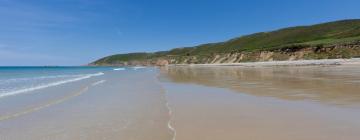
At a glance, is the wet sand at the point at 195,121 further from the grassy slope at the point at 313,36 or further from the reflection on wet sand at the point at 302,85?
the grassy slope at the point at 313,36

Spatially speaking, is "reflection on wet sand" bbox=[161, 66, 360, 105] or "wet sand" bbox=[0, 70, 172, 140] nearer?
"wet sand" bbox=[0, 70, 172, 140]

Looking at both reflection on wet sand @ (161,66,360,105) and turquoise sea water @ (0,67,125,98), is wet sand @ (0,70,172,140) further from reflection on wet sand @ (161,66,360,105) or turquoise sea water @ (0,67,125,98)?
turquoise sea water @ (0,67,125,98)

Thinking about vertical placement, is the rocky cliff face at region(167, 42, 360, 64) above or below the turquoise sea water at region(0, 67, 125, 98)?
above

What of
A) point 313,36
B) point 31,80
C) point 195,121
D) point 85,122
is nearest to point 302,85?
point 195,121

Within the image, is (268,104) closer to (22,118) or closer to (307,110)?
(307,110)

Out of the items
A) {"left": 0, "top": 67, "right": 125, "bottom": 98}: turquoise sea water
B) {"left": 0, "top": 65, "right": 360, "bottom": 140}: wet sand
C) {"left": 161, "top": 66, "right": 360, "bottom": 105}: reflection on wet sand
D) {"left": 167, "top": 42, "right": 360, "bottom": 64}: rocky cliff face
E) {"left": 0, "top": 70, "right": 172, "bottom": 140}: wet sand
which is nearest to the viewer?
{"left": 0, "top": 65, "right": 360, "bottom": 140}: wet sand

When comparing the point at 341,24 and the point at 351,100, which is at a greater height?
the point at 341,24

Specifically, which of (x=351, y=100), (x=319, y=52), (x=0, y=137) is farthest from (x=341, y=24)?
(x=0, y=137)

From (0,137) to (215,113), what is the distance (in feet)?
17.4

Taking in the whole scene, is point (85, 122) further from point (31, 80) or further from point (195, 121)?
point (31, 80)

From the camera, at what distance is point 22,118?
29.7 ft

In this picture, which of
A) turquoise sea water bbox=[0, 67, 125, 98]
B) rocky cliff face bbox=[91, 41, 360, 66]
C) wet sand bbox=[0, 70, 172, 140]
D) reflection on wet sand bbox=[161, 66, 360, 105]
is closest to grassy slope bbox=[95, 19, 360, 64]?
rocky cliff face bbox=[91, 41, 360, 66]

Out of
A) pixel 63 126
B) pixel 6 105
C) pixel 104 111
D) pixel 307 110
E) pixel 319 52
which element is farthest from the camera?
pixel 319 52

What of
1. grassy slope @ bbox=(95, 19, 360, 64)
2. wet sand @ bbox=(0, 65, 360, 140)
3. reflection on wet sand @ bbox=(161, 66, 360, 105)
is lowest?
reflection on wet sand @ bbox=(161, 66, 360, 105)
